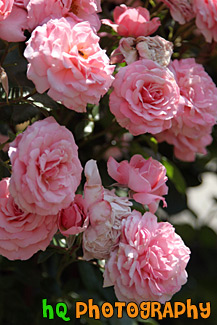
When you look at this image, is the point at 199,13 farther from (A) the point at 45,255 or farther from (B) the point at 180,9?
(A) the point at 45,255

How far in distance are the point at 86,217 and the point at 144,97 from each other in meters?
0.18

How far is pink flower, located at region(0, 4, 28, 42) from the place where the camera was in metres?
0.63

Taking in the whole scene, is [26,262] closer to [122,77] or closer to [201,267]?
[122,77]

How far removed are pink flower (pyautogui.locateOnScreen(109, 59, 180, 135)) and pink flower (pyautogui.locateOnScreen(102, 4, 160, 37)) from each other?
0.09 metres

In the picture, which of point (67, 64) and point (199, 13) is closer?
point (67, 64)

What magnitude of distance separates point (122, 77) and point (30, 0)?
149 mm

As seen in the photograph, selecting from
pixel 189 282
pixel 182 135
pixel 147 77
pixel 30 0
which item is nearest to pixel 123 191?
pixel 182 135

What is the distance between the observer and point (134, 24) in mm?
750

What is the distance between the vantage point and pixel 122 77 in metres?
0.68

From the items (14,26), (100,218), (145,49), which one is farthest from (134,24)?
(100,218)

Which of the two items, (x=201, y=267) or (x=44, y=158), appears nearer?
(x=44, y=158)

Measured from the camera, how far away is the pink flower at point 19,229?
0.61 metres

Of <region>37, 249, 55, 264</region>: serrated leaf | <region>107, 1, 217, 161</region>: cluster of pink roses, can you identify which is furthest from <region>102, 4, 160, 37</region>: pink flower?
<region>37, 249, 55, 264</region>: serrated leaf

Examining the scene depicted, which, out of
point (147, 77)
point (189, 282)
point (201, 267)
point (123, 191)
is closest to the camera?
point (147, 77)
